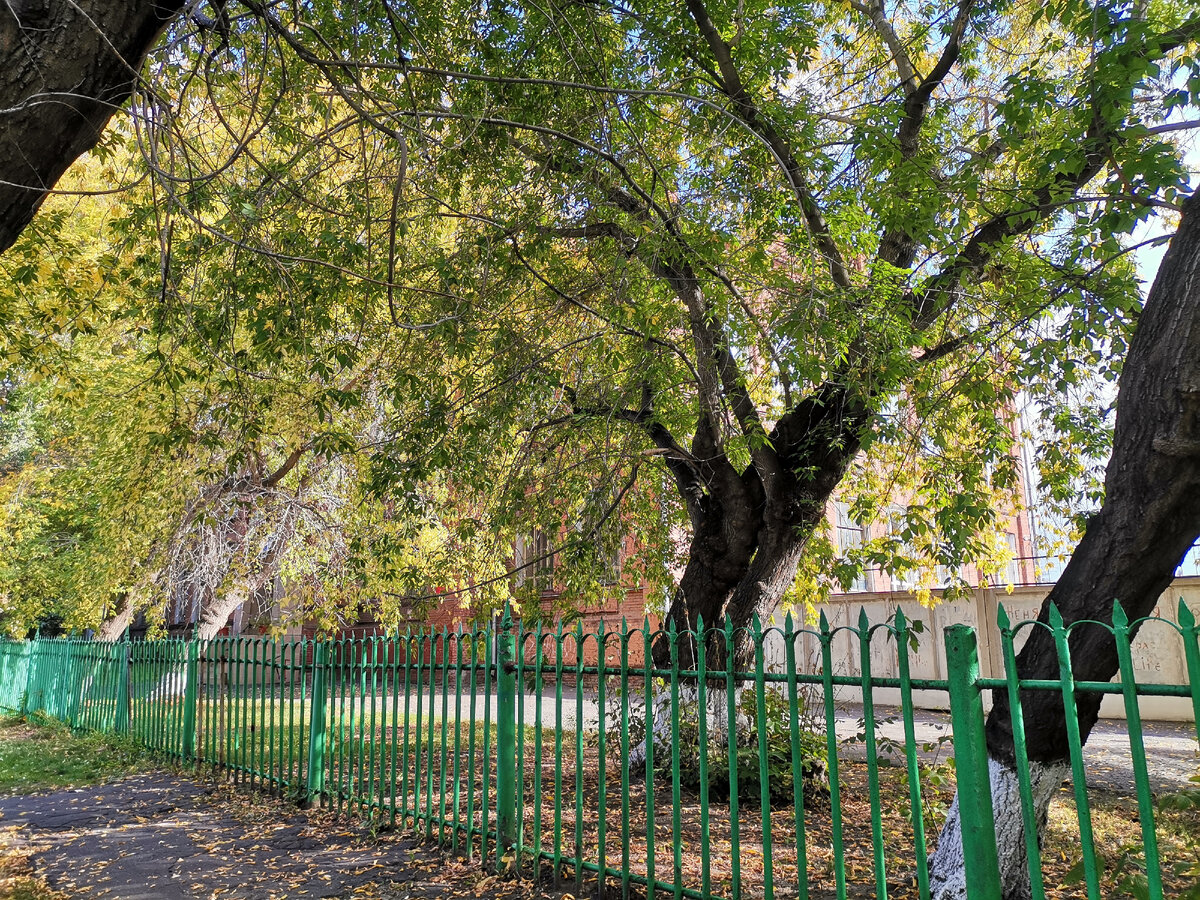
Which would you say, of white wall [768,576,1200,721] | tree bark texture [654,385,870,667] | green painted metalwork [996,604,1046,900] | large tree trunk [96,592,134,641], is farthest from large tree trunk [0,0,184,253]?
large tree trunk [96,592,134,641]

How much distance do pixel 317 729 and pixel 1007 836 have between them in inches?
219

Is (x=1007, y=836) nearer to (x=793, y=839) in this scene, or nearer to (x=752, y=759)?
(x=793, y=839)

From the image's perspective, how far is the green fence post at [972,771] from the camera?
3.36 meters

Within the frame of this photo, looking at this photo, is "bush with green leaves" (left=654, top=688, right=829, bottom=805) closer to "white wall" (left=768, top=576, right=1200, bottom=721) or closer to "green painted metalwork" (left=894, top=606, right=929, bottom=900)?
"green painted metalwork" (left=894, top=606, right=929, bottom=900)

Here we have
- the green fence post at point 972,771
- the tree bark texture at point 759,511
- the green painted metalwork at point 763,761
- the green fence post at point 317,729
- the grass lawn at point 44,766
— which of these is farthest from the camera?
the tree bark texture at point 759,511

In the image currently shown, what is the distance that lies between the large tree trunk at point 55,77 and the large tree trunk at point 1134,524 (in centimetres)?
459

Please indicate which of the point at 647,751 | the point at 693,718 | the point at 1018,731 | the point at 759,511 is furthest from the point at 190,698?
the point at 1018,731

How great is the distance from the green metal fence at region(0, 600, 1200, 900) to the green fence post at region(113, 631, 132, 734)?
33 mm

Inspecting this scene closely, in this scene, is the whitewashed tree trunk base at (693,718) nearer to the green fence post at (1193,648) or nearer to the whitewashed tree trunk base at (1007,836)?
the whitewashed tree trunk base at (1007,836)

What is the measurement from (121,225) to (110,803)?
18.2 feet

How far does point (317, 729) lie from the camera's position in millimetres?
7535

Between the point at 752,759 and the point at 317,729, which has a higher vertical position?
the point at 317,729

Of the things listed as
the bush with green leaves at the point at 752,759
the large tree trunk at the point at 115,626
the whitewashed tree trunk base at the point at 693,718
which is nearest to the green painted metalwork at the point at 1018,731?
the bush with green leaves at the point at 752,759

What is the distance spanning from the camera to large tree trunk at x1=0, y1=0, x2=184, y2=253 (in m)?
3.18
